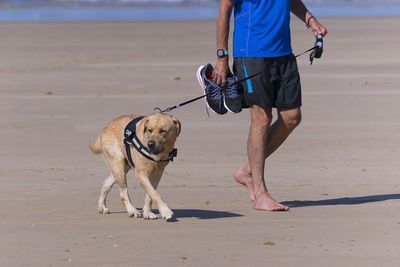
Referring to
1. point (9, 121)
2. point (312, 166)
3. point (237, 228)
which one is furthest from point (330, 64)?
point (237, 228)

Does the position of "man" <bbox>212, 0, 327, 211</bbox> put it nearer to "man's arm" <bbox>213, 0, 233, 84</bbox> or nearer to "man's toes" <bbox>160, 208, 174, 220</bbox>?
"man's arm" <bbox>213, 0, 233, 84</bbox>

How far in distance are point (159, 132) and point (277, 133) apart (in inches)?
42.3

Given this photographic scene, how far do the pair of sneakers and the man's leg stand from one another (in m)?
0.33

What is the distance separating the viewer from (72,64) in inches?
779

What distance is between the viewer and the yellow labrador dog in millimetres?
7406

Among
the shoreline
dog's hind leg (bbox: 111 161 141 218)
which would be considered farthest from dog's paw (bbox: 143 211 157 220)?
the shoreline

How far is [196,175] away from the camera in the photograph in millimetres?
9445

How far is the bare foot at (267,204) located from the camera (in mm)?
7832

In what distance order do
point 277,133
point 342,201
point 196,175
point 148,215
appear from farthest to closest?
point 196,175 < point 342,201 < point 277,133 < point 148,215

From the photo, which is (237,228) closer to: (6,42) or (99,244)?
(99,244)

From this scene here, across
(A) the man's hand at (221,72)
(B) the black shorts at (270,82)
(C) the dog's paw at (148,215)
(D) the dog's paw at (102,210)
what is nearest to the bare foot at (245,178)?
(B) the black shorts at (270,82)

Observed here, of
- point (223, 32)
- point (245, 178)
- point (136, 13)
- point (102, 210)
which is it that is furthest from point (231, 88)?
point (136, 13)

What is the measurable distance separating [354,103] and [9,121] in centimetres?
419

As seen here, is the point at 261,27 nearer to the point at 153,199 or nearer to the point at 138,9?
the point at 153,199
